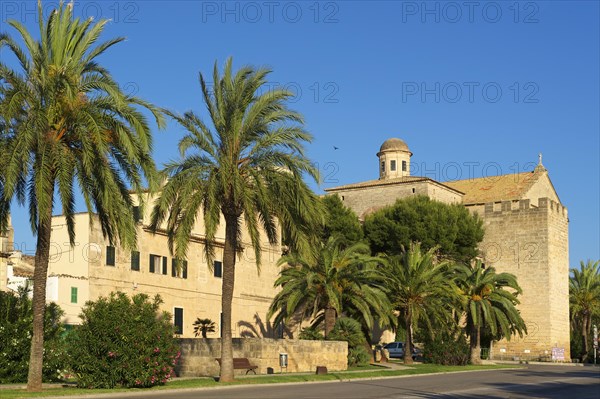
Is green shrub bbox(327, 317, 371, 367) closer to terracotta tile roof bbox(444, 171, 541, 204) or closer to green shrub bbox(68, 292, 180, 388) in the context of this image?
green shrub bbox(68, 292, 180, 388)

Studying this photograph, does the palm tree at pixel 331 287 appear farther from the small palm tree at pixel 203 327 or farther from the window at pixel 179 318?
the window at pixel 179 318

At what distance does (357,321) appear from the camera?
4438 centimetres

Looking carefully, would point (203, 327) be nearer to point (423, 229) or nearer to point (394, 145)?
point (423, 229)

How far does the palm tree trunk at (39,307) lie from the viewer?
2328 cm

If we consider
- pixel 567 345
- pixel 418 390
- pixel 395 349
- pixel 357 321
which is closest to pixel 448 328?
pixel 357 321

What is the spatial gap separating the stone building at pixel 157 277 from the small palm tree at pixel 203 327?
538mm

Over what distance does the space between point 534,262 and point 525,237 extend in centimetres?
223

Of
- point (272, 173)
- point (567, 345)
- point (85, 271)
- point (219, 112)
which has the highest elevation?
point (219, 112)

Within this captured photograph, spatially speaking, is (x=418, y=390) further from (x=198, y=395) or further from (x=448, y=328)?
(x=448, y=328)

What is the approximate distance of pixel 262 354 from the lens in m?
35.2

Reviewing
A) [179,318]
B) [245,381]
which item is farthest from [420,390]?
[179,318]

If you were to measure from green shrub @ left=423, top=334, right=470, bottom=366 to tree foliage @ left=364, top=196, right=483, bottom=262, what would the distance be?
15441 millimetres

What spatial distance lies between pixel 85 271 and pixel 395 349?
23.4 m

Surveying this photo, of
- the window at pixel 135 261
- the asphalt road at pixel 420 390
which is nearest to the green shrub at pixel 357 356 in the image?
the asphalt road at pixel 420 390
